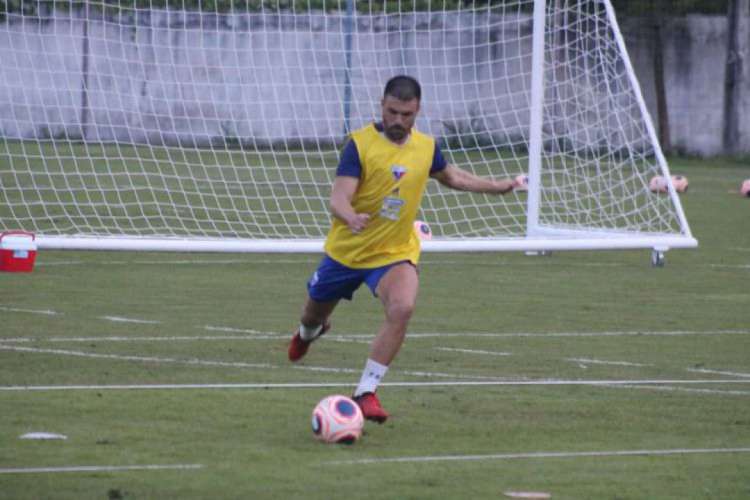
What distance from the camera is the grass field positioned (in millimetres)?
7426

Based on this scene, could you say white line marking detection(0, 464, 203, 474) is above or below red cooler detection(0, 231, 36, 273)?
above

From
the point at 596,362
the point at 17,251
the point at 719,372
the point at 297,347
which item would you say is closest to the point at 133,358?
the point at 297,347

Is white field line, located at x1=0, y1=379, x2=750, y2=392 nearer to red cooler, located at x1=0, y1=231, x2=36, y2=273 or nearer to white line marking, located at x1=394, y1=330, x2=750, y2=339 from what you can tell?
white line marking, located at x1=394, y1=330, x2=750, y2=339

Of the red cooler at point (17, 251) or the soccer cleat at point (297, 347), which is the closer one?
the soccer cleat at point (297, 347)

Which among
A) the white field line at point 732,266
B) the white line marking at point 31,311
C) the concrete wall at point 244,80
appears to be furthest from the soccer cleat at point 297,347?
the concrete wall at point 244,80

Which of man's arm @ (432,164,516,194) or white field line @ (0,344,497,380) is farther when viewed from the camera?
white field line @ (0,344,497,380)

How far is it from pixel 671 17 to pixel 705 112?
8.11 ft

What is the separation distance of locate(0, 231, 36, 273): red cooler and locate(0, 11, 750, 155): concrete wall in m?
5.04

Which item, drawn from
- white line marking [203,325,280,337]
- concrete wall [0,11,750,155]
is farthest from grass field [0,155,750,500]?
concrete wall [0,11,750,155]

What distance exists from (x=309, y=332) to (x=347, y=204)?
1.62 meters

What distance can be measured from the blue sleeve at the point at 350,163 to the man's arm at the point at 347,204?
3cm

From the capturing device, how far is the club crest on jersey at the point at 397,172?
9297mm

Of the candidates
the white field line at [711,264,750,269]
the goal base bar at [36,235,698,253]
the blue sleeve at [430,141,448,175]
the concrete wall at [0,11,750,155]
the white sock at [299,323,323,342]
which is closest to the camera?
the blue sleeve at [430,141,448,175]

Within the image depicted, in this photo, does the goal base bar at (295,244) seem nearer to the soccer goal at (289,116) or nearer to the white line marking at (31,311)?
the soccer goal at (289,116)
